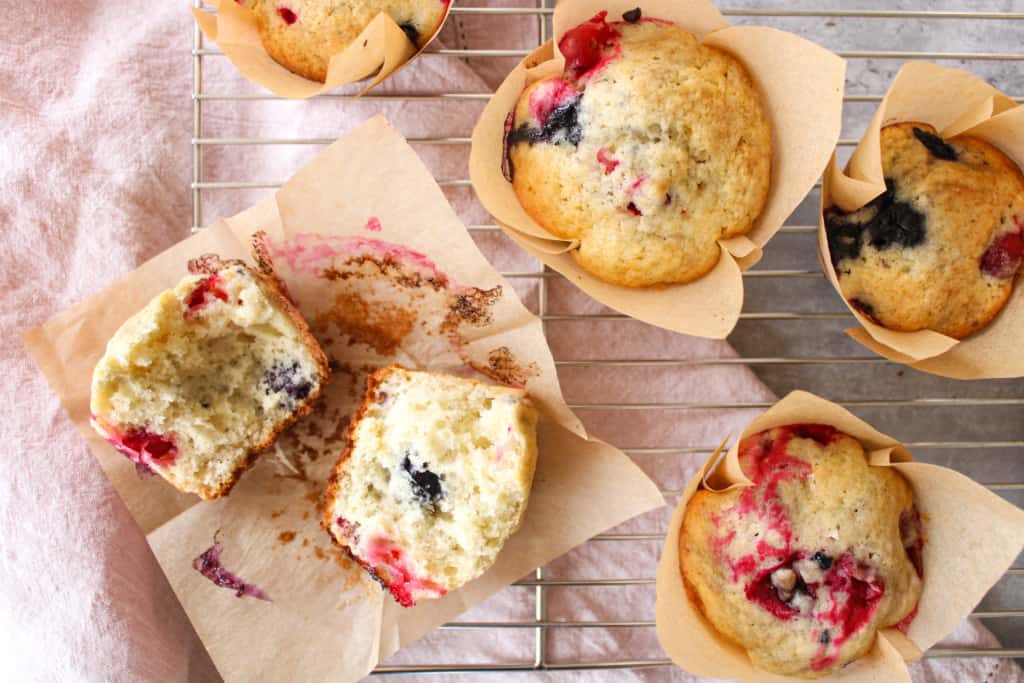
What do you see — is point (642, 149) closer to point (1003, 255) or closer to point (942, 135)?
point (942, 135)

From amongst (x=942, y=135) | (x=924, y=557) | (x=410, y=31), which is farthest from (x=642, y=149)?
(x=924, y=557)

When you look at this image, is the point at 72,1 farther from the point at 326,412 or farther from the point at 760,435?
the point at 760,435

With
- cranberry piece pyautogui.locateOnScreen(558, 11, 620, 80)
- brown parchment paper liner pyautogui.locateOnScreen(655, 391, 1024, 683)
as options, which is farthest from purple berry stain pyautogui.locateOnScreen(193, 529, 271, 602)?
cranberry piece pyautogui.locateOnScreen(558, 11, 620, 80)

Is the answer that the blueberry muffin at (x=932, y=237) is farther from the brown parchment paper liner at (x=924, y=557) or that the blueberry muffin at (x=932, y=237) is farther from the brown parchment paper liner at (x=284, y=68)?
the brown parchment paper liner at (x=284, y=68)

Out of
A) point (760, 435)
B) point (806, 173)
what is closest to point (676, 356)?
point (760, 435)

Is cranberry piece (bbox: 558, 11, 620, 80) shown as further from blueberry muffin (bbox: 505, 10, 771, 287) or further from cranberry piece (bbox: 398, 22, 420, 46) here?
cranberry piece (bbox: 398, 22, 420, 46)

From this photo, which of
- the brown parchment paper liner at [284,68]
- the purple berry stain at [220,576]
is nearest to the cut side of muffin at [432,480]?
the purple berry stain at [220,576]
